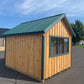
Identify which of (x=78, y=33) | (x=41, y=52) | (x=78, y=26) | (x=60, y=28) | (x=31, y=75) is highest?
(x=78, y=26)

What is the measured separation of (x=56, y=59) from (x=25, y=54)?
1996 millimetres

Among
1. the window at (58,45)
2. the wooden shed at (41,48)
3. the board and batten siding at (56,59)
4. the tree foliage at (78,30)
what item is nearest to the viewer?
the wooden shed at (41,48)

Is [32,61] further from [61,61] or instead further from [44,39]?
[61,61]

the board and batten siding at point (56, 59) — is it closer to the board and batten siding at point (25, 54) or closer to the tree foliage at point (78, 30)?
the board and batten siding at point (25, 54)

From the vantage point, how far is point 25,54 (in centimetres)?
520

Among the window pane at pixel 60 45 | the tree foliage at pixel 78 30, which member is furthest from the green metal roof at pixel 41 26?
the tree foliage at pixel 78 30

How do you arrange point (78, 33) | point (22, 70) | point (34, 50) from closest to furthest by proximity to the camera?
1. point (34, 50)
2. point (22, 70)
3. point (78, 33)

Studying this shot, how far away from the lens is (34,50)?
4676 mm

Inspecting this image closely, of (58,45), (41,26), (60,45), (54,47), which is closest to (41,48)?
(41,26)

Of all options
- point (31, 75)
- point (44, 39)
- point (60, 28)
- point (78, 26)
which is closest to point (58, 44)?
point (60, 28)

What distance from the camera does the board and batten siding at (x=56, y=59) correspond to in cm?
455

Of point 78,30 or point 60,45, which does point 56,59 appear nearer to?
point 60,45

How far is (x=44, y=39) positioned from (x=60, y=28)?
189 centimetres

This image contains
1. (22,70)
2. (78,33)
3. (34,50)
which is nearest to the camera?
(34,50)
